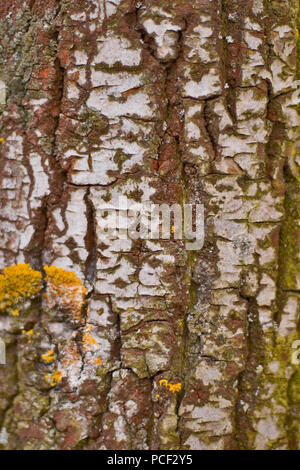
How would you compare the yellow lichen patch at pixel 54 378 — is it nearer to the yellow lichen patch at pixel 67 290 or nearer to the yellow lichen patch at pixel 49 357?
the yellow lichen patch at pixel 49 357

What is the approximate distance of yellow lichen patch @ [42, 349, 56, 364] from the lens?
3.99 feet

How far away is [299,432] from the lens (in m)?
1.25

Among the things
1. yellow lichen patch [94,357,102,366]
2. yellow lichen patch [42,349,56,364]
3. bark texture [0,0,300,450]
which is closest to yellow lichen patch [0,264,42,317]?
bark texture [0,0,300,450]

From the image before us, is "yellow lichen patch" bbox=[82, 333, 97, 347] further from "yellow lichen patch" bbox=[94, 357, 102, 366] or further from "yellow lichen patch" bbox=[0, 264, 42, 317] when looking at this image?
"yellow lichen patch" bbox=[0, 264, 42, 317]

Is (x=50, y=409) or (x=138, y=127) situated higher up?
(x=138, y=127)

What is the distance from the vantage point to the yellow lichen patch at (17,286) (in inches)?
47.9

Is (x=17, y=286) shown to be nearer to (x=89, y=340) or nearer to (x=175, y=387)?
(x=89, y=340)

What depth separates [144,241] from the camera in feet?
3.91

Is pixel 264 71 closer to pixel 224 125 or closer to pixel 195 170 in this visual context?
pixel 224 125

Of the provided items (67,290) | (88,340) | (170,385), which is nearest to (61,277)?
(67,290)

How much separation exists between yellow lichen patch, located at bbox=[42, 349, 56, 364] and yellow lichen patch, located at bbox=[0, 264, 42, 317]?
146 mm

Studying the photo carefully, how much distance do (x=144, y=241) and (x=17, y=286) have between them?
40 cm

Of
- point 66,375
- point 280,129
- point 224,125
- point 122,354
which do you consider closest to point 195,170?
point 224,125

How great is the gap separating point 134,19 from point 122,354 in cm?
94
